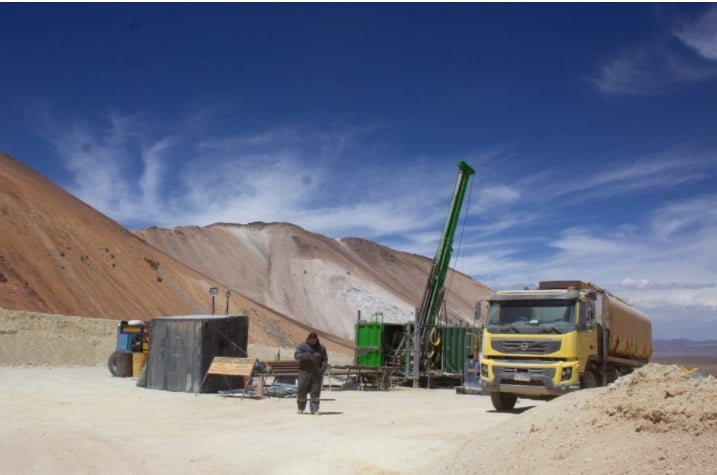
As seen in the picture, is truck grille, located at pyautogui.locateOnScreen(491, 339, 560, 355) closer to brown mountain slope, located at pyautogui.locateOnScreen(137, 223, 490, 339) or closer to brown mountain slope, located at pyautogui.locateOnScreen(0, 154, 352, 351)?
Result: brown mountain slope, located at pyautogui.locateOnScreen(0, 154, 352, 351)

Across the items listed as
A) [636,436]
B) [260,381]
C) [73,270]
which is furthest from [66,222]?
[636,436]

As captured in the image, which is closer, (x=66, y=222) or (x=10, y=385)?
(x=10, y=385)

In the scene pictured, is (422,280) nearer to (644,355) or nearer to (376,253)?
(376,253)

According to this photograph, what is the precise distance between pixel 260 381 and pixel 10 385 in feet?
26.8

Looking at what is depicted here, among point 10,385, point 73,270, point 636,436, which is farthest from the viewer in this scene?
point 73,270

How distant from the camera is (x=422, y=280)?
436 ft

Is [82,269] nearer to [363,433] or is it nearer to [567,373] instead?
[363,433]

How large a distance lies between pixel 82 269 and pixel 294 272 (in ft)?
167

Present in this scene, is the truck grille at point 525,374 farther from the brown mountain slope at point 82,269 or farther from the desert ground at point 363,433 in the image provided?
the brown mountain slope at point 82,269

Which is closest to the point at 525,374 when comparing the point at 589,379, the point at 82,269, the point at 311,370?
the point at 589,379

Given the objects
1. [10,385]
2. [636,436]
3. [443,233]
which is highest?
[443,233]

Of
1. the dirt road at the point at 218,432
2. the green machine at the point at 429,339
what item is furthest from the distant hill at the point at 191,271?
the dirt road at the point at 218,432

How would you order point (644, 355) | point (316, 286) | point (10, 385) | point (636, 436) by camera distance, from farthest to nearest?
point (316, 286)
point (644, 355)
point (10, 385)
point (636, 436)

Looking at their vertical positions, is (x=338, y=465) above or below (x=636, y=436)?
below
